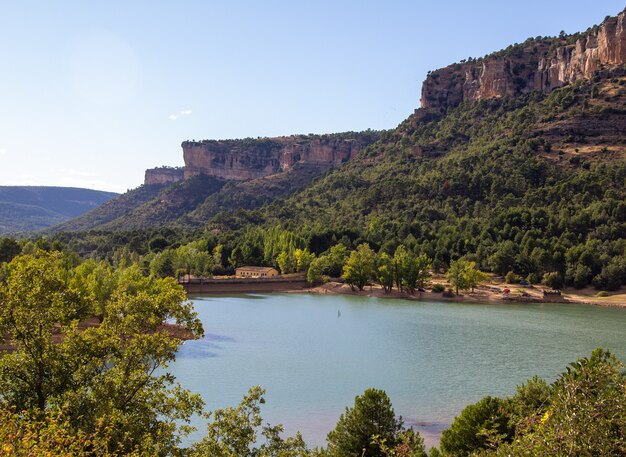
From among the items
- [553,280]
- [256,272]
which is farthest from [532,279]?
[256,272]

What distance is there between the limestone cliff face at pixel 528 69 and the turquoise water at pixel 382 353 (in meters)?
96.6

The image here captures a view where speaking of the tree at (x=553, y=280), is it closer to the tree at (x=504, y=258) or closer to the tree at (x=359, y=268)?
the tree at (x=504, y=258)

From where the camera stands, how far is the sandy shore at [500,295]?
9050 centimetres

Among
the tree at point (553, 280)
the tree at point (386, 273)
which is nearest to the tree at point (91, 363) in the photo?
the tree at point (386, 273)

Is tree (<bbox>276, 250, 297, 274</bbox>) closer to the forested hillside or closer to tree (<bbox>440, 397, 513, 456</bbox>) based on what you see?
the forested hillside

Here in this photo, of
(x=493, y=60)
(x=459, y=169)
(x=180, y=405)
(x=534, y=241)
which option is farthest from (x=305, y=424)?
(x=493, y=60)

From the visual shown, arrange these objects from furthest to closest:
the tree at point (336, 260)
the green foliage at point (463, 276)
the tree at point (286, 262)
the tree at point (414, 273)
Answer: the tree at point (286, 262)
the tree at point (336, 260)
the tree at point (414, 273)
the green foliage at point (463, 276)

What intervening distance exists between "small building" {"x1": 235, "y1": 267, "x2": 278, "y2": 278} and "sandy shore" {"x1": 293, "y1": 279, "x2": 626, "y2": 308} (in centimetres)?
1233

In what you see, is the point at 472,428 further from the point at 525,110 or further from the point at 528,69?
the point at 528,69

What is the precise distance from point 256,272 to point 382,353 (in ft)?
210

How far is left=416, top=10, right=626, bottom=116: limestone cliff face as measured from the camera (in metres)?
153

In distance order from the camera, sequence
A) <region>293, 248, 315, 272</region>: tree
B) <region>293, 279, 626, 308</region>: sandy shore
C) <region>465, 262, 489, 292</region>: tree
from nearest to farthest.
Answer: <region>293, 279, 626, 308</region>: sandy shore, <region>465, 262, 489, 292</region>: tree, <region>293, 248, 315, 272</region>: tree

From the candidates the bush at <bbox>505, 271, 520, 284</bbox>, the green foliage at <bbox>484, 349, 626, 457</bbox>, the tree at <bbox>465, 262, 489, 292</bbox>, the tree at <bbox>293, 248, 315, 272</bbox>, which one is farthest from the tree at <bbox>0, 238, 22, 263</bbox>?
the green foliage at <bbox>484, 349, 626, 457</bbox>

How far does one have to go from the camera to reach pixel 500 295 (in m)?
94.1
